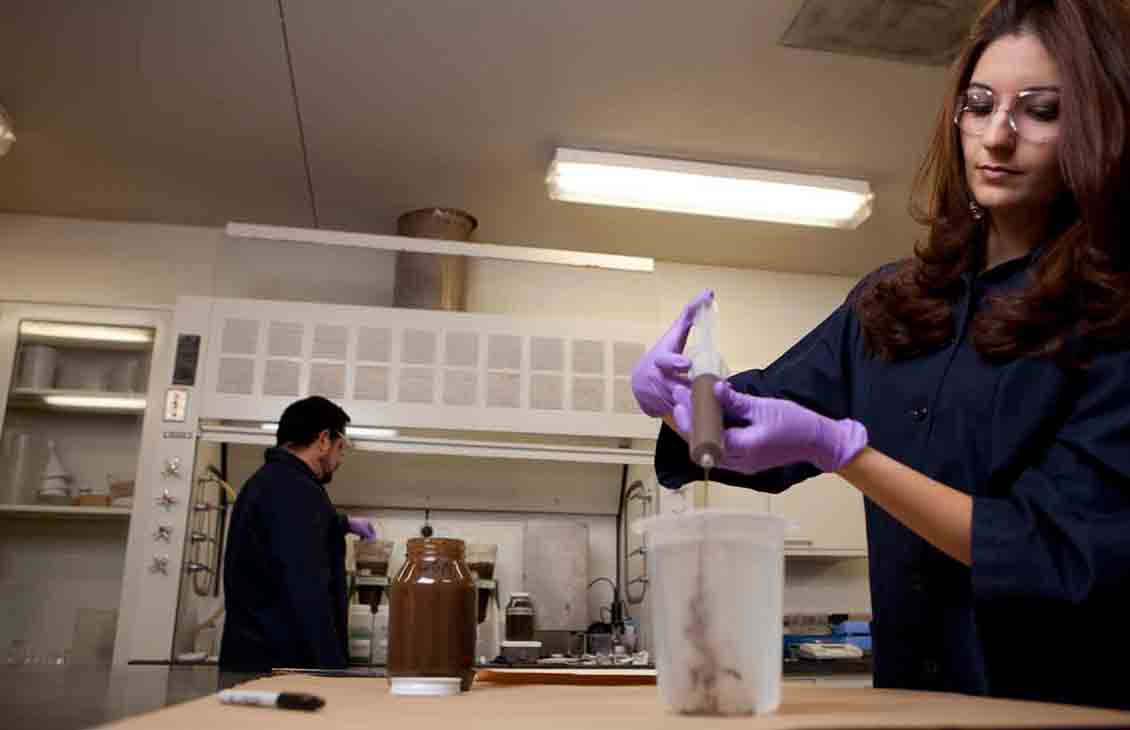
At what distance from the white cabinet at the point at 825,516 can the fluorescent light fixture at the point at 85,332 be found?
102 inches

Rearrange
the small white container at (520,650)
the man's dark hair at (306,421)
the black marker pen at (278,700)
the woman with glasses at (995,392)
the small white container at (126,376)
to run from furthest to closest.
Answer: the small white container at (126,376) → the small white container at (520,650) → the man's dark hair at (306,421) → the woman with glasses at (995,392) → the black marker pen at (278,700)

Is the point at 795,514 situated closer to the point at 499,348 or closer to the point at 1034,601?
the point at 499,348

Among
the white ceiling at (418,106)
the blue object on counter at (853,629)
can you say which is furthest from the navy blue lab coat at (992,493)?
the blue object on counter at (853,629)

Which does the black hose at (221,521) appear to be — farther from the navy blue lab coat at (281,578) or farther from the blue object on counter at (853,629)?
the blue object on counter at (853,629)

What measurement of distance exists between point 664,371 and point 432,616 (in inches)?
14.6

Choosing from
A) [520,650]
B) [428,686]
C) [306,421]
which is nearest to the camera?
[428,686]

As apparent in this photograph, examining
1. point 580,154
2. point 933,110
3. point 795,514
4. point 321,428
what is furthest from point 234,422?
point 933,110

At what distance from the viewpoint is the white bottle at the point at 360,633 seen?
3.07 meters

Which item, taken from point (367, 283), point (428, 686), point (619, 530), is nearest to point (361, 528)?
point (367, 283)

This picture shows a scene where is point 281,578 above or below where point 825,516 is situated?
below

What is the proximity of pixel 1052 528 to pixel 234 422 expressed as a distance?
2772 millimetres

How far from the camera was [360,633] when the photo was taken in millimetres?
3125

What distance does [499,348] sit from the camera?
130 inches

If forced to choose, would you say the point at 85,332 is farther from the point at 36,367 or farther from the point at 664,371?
the point at 664,371
